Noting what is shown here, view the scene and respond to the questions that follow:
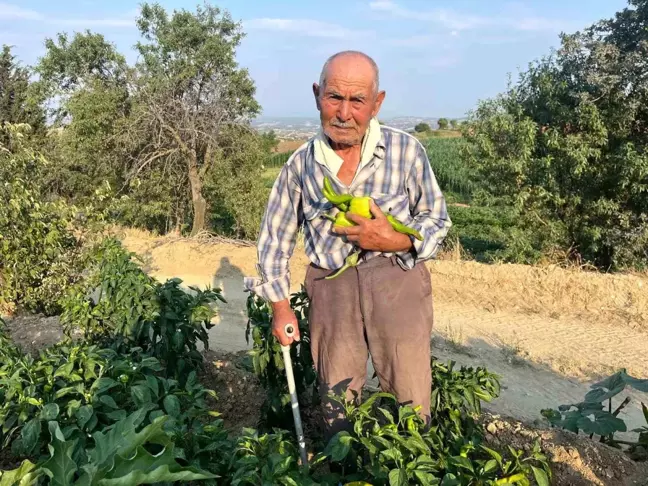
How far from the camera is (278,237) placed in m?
2.44

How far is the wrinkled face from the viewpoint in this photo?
6.74 feet

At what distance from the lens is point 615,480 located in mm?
2641

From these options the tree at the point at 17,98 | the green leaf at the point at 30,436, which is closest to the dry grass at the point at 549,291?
the green leaf at the point at 30,436

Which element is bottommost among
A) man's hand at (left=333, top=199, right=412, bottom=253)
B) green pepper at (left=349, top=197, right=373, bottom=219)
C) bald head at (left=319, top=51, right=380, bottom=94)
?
man's hand at (left=333, top=199, right=412, bottom=253)

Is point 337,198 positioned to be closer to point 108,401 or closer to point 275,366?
point 108,401

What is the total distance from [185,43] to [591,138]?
25.2ft

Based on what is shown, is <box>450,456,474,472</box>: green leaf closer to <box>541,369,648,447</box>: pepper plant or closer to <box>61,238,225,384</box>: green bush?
<box>541,369,648,447</box>: pepper plant

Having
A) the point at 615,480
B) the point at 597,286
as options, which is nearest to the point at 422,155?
the point at 615,480

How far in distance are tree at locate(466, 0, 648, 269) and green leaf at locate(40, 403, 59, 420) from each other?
776cm

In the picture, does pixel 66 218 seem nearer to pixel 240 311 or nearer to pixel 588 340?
pixel 240 311

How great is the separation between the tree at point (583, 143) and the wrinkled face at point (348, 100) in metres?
6.82

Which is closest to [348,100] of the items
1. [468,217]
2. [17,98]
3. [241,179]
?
[241,179]

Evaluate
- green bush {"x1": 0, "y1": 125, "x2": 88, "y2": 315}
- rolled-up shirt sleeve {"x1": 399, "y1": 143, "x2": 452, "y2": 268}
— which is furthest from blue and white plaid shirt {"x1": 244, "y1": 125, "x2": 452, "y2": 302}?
green bush {"x1": 0, "y1": 125, "x2": 88, "y2": 315}

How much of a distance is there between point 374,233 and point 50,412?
54.9 inches
